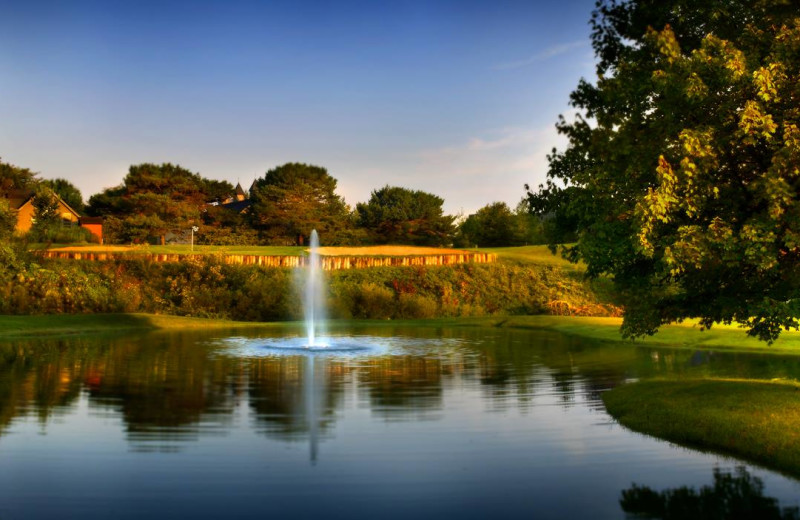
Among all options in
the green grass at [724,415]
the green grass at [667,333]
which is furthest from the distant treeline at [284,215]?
the green grass at [724,415]

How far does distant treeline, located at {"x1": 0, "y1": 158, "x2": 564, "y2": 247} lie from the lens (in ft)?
291

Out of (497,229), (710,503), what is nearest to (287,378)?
(710,503)

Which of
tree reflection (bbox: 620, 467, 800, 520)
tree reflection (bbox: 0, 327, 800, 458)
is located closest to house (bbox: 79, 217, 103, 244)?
tree reflection (bbox: 0, 327, 800, 458)

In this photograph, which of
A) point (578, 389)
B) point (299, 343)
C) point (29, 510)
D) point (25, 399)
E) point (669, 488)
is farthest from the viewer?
point (299, 343)

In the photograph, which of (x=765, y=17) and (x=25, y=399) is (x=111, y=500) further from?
(x=765, y=17)

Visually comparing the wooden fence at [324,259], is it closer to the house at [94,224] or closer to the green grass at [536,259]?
the green grass at [536,259]

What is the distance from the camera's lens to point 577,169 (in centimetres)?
1947

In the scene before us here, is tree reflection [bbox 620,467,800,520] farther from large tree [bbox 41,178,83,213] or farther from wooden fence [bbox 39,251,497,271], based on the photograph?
large tree [bbox 41,178,83,213]

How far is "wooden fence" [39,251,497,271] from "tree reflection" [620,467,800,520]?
4865 cm

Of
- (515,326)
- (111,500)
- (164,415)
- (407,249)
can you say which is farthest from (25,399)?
(407,249)

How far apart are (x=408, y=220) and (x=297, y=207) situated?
1476 cm

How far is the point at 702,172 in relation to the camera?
15398mm

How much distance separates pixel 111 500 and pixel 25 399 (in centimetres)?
991

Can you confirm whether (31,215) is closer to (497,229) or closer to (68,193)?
(68,193)
